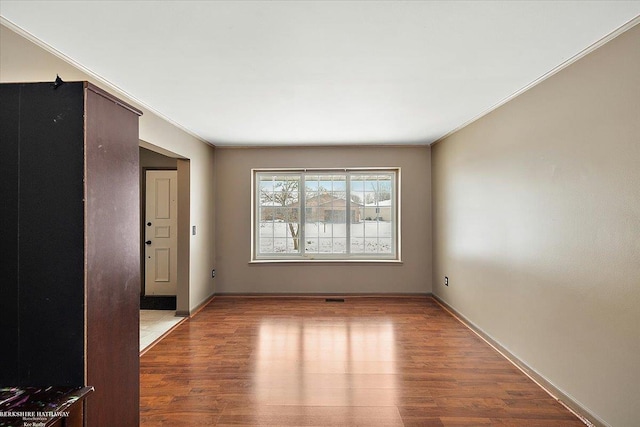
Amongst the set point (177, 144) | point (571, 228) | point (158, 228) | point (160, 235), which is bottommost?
point (160, 235)

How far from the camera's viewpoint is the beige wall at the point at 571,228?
1.84m

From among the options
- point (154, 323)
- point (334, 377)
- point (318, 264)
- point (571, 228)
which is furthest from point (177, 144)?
point (571, 228)

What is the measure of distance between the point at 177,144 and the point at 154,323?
2.27 metres

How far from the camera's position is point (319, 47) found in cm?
206

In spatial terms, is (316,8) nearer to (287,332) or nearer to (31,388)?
(31,388)

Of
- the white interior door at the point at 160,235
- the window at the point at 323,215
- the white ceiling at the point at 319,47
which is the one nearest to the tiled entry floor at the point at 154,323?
the white interior door at the point at 160,235

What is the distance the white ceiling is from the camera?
168cm

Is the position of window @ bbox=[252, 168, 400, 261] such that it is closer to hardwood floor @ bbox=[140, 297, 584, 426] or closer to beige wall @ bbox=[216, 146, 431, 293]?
beige wall @ bbox=[216, 146, 431, 293]

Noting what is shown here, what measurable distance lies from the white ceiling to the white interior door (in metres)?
2.13

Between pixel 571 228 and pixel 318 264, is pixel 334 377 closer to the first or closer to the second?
pixel 571 228

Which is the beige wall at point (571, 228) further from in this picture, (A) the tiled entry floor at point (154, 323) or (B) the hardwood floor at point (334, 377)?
(A) the tiled entry floor at point (154, 323)

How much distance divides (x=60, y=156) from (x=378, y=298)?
454cm

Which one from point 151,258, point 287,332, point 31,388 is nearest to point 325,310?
point 287,332

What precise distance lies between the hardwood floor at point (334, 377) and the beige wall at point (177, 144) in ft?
2.87
